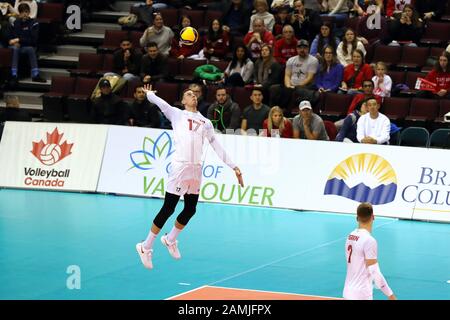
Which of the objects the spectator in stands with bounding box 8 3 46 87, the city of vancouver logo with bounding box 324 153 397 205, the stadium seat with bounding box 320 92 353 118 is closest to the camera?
the city of vancouver logo with bounding box 324 153 397 205

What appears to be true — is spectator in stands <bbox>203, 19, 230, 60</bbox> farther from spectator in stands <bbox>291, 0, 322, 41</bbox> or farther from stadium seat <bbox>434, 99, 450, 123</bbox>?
stadium seat <bbox>434, 99, 450, 123</bbox>

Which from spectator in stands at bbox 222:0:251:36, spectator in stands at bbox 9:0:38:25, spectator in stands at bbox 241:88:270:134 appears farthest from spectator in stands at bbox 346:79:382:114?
spectator in stands at bbox 9:0:38:25

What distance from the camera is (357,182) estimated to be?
61.9 ft

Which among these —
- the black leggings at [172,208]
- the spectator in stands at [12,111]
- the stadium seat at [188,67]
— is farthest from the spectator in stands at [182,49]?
the black leggings at [172,208]

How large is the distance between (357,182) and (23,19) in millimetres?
10342

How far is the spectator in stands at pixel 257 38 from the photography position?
907 inches

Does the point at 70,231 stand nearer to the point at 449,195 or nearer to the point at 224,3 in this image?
the point at 449,195

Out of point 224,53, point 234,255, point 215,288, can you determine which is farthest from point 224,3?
point 215,288

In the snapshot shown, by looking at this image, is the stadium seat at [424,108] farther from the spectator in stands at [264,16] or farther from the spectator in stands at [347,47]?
the spectator in stands at [264,16]

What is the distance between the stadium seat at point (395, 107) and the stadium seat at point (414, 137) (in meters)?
0.74

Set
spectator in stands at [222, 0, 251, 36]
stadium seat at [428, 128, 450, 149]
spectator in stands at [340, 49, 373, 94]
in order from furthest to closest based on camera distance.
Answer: spectator in stands at [222, 0, 251, 36], spectator in stands at [340, 49, 373, 94], stadium seat at [428, 128, 450, 149]

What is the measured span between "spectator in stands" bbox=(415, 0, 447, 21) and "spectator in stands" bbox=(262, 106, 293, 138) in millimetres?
5196

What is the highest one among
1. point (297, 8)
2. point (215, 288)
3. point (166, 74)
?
point (297, 8)

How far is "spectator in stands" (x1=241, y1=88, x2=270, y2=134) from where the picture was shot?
20.6m
